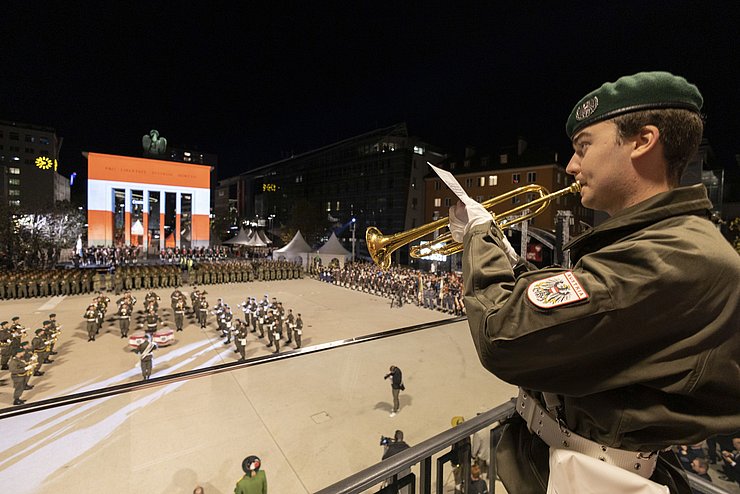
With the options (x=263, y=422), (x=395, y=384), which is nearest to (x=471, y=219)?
(x=395, y=384)

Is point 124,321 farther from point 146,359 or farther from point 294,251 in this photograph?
point 294,251

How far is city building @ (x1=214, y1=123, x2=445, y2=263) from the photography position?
1609 inches

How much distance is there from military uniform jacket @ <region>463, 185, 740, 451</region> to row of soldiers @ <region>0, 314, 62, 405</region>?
10.7 metres

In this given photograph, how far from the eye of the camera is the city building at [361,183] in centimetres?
4088

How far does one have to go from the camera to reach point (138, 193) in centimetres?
4731

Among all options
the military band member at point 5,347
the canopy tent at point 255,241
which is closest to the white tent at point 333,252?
the canopy tent at point 255,241

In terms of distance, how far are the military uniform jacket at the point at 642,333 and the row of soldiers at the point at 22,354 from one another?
10.7m

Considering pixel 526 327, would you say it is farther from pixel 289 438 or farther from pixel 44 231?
pixel 44 231

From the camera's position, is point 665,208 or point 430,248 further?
point 430,248

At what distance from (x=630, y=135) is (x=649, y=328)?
2.41 feet

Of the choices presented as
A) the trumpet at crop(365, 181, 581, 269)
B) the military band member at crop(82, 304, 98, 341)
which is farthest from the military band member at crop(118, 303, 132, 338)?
the trumpet at crop(365, 181, 581, 269)

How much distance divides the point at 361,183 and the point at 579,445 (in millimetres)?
47303

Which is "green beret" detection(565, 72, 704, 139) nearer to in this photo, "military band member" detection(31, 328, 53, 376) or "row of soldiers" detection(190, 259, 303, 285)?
"military band member" detection(31, 328, 53, 376)

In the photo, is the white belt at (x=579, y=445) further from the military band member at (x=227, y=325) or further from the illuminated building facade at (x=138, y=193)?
the illuminated building facade at (x=138, y=193)
